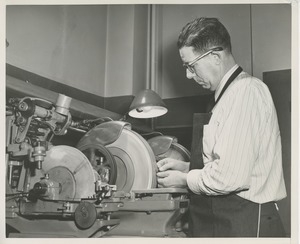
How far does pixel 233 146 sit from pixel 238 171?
7 cm

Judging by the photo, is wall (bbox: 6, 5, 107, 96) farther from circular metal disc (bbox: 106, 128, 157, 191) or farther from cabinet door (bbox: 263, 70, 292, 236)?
cabinet door (bbox: 263, 70, 292, 236)

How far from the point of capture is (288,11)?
1176 millimetres

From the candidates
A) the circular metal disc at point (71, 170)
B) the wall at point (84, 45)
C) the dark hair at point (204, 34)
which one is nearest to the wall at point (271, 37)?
the dark hair at point (204, 34)

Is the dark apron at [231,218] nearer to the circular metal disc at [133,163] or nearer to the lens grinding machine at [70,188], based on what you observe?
the lens grinding machine at [70,188]

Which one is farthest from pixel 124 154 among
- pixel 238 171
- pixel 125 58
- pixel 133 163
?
pixel 125 58

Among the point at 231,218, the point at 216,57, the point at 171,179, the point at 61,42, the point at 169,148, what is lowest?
A: the point at 231,218

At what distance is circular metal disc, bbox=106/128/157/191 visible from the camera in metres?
1.20

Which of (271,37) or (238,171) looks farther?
(271,37)

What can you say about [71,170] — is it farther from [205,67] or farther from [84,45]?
[84,45]

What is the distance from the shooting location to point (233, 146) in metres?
1.08

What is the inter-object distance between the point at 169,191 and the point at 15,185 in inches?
17.2

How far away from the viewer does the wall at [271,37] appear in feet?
3.90

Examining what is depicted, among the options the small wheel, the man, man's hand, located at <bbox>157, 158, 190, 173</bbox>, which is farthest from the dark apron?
the small wheel

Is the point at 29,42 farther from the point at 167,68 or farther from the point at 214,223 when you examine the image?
the point at 214,223
